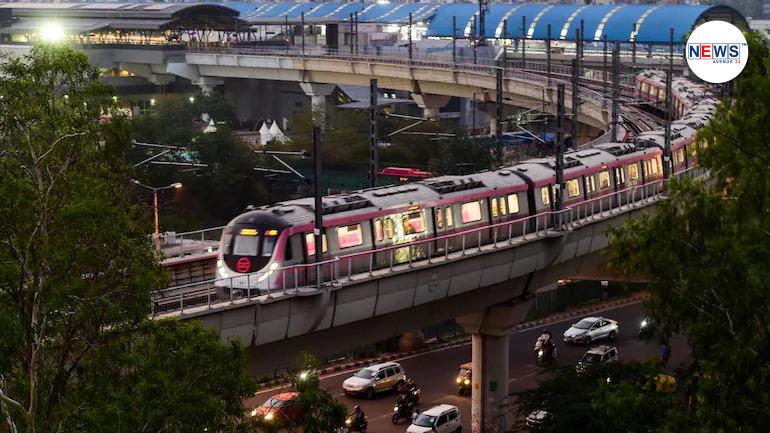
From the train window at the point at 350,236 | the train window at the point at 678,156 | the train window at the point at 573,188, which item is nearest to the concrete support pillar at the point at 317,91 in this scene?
the train window at the point at 678,156

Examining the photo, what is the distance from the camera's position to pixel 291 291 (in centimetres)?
3228

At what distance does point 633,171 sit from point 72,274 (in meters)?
35.8

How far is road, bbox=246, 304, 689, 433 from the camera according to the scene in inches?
1806

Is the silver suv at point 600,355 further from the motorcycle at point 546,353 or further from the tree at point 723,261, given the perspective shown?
Result: the tree at point 723,261

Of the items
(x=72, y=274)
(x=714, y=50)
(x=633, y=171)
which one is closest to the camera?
(x=72, y=274)

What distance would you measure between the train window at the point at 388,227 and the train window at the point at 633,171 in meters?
16.1

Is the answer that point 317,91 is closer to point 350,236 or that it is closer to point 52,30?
point 52,30

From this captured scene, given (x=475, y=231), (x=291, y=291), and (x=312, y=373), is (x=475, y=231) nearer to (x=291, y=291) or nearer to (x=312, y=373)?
(x=291, y=291)

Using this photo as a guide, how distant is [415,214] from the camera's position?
3856 cm

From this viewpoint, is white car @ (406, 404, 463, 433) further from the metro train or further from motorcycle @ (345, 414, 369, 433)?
the metro train

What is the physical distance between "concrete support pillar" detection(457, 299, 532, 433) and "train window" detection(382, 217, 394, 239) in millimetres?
6276

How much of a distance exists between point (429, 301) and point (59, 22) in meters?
99.5

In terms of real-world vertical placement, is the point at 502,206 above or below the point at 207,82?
above

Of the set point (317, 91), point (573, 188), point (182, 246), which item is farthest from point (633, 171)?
point (317, 91)
